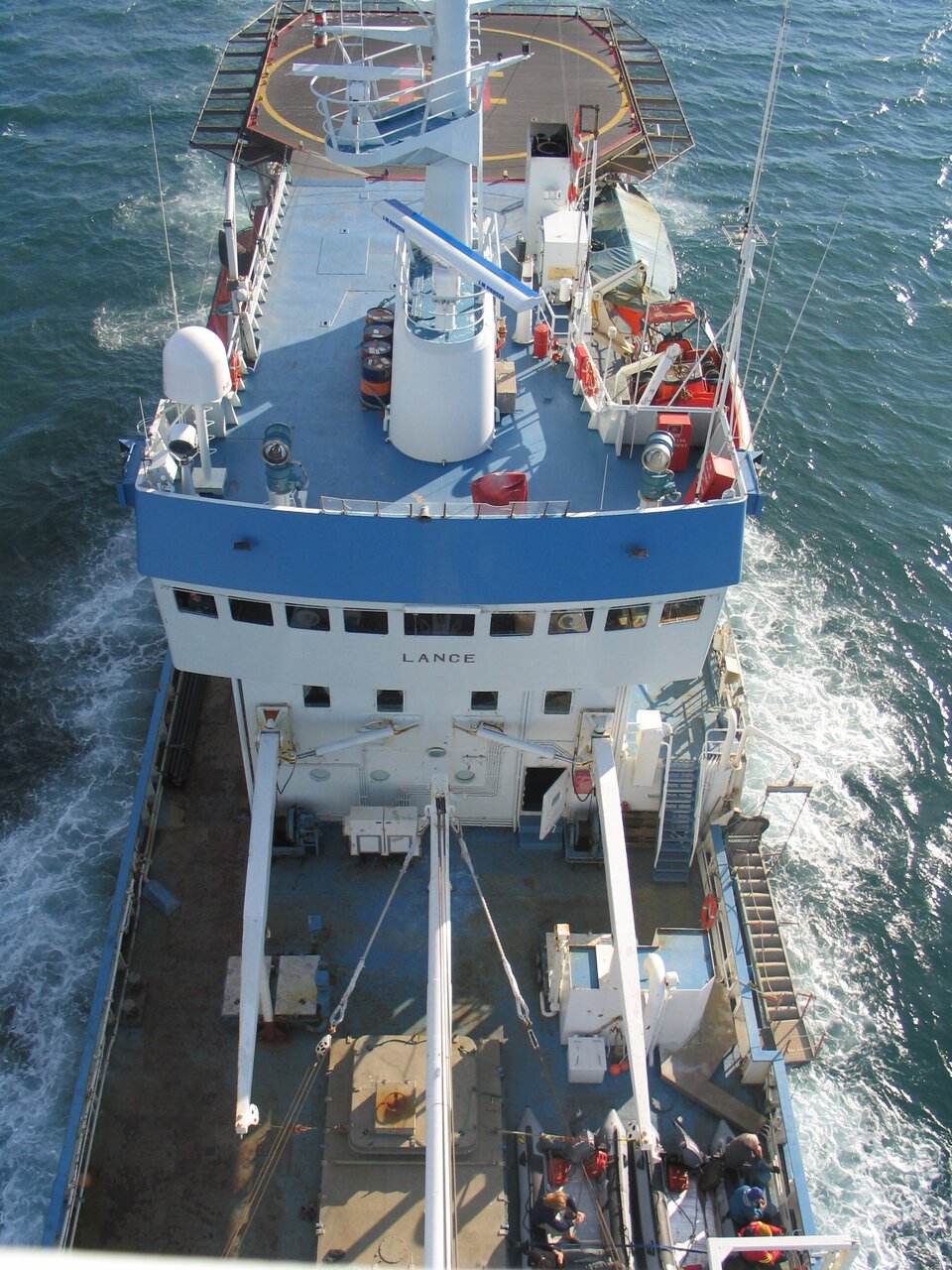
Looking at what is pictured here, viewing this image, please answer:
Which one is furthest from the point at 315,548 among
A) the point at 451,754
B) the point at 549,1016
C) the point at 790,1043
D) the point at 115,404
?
the point at 115,404

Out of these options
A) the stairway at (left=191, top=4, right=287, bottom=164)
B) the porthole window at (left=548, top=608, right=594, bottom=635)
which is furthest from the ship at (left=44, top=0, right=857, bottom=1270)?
the stairway at (left=191, top=4, right=287, bottom=164)

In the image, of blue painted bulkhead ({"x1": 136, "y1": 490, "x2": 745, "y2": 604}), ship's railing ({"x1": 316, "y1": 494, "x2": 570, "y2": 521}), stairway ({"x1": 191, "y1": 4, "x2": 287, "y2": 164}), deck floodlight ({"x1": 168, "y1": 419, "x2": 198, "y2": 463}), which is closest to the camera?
ship's railing ({"x1": 316, "y1": 494, "x2": 570, "y2": 521})

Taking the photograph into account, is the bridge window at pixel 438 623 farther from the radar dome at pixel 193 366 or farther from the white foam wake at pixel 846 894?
the white foam wake at pixel 846 894

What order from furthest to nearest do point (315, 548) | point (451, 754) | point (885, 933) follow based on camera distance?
point (885, 933)
point (451, 754)
point (315, 548)

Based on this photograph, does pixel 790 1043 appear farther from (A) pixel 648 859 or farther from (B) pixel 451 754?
(B) pixel 451 754

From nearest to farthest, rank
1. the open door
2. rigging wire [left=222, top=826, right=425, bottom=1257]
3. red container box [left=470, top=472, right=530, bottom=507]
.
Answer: rigging wire [left=222, top=826, right=425, bottom=1257] → red container box [left=470, top=472, right=530, bottom=507] → the open door

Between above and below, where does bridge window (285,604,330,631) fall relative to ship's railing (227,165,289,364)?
below

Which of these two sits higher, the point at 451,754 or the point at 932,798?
the point at 932,798

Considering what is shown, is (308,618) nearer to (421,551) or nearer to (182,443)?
(421,551)

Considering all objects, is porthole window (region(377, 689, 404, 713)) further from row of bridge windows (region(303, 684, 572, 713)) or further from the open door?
the open door
